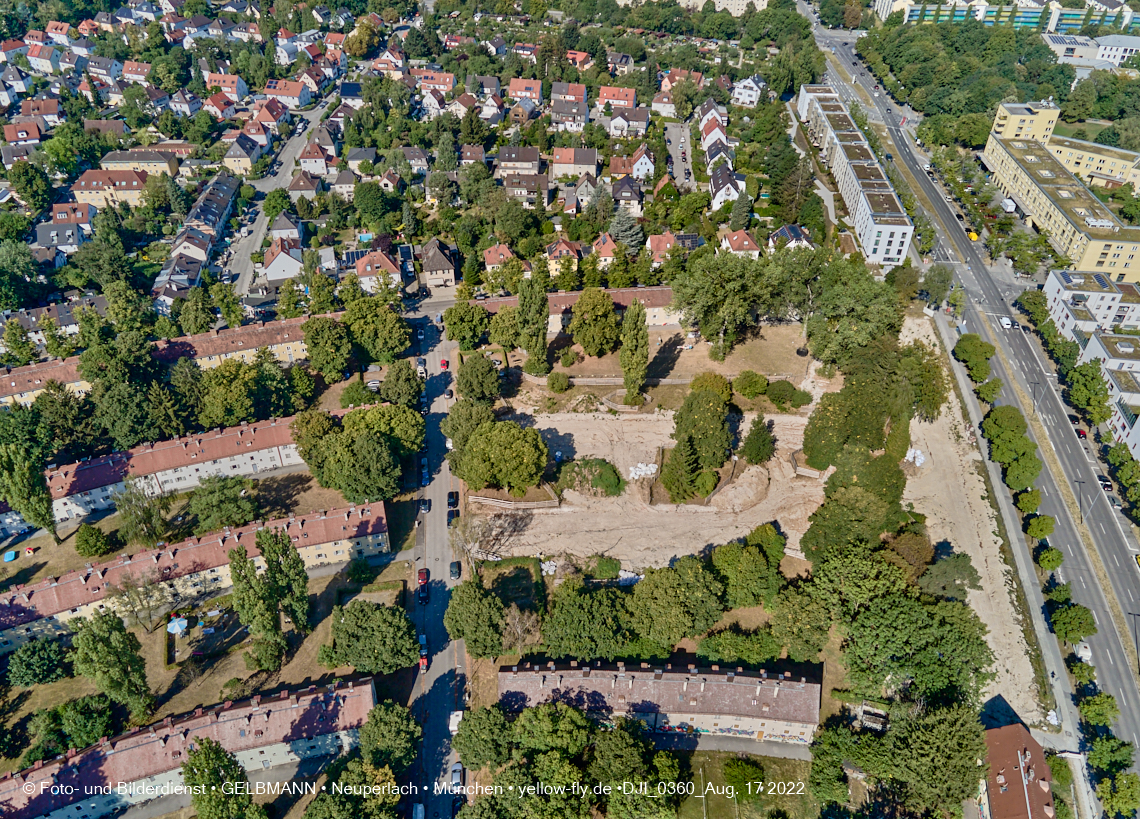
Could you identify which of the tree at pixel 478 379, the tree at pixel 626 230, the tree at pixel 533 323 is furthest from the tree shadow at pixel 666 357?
the tree at pixel 626 230

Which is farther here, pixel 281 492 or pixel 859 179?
pixel 859 179

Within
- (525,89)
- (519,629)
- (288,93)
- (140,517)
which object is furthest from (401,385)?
(288,93)

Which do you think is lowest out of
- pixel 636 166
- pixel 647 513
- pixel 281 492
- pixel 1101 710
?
pixel 281 492

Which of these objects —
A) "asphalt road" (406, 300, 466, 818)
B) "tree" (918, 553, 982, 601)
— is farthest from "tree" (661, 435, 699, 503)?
"tree" (918, 553, 982, 601)

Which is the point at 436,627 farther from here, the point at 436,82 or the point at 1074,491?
the point at 436,82

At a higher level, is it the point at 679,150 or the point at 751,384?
the point at 679,150

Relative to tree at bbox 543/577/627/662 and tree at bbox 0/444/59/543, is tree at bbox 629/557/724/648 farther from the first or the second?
tree at bbox 0/444/59/543
